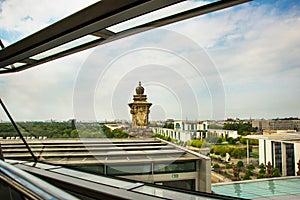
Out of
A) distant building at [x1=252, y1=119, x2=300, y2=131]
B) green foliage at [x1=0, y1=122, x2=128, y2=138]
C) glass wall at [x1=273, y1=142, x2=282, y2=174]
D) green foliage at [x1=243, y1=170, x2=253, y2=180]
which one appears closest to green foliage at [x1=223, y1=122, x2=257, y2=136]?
distant building at [x1=252, y1=119, x2=300, y2=131]

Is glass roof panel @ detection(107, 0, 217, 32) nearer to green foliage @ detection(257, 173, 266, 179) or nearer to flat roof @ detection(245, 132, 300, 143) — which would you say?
→ flat roof @ detection(245, 132, 300, 143)

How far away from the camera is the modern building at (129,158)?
1851mm

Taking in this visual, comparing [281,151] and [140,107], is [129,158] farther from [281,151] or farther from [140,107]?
[281,151]

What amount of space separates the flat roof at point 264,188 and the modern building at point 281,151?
0.05 metres

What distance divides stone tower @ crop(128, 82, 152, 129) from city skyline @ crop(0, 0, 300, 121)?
0.06 m

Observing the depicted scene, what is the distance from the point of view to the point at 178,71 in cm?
201

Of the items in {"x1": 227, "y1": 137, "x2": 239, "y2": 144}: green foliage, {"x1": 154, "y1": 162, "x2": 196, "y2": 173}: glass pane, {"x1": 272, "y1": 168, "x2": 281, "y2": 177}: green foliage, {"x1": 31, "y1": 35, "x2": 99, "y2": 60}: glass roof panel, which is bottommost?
{"x1": 154, "y1": 162, "x2": 196, "y2": 173}: glass pane

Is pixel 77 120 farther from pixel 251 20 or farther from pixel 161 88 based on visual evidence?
pixel 251 20

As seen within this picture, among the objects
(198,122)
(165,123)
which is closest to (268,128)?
(198,122)

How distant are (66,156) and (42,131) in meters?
0.48

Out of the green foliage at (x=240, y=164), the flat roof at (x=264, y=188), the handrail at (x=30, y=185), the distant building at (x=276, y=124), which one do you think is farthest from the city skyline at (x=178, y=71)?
the handrail at (x=30, y=185)

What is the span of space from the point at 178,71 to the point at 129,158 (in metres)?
1.01

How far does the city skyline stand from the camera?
47.5 inches

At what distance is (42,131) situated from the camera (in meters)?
2.79
